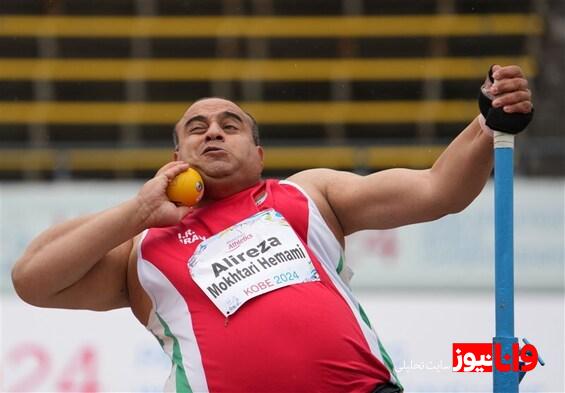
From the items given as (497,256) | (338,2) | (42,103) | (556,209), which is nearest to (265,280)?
(497,256)

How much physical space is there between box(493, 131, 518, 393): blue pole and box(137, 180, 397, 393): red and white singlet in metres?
0.36

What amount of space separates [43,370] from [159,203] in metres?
3.04

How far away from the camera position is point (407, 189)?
2.95 metres

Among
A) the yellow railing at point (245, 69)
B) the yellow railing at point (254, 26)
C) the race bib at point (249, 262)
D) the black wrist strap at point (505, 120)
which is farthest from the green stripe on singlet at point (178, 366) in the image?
the yellow railing at point (245, 69)

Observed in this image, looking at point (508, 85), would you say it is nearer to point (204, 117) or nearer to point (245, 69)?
point (204, 117)

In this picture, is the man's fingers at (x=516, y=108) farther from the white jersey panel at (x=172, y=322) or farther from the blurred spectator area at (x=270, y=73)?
the blurred spectator area at (x=270, y=73)

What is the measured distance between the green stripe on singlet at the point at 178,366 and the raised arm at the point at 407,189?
0.51 meters

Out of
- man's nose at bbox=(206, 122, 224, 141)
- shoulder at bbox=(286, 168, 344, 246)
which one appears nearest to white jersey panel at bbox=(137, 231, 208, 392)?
man's nose at bbox=(206, 122, 224, 141)

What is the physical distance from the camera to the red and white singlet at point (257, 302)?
2760 millimetres

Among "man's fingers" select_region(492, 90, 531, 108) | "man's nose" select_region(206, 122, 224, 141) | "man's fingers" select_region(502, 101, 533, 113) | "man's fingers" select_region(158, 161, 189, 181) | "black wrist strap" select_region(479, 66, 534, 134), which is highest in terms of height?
"man's fingers" select_region(492, 90, 531, 108)

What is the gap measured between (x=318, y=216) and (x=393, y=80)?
4.68 m

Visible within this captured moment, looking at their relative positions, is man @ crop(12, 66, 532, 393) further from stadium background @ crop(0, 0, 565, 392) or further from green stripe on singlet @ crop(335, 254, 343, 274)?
stadium background @ crop(0, 0, 565, 392)

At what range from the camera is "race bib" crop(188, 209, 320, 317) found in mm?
2826

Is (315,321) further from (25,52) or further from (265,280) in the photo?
(25,52)
